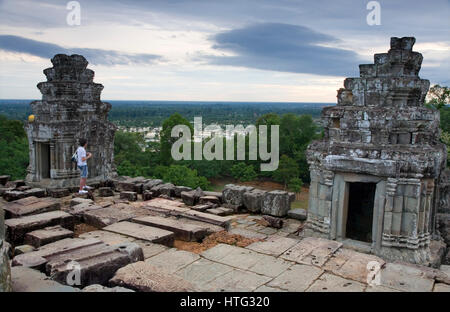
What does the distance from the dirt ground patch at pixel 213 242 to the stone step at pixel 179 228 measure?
107 mm

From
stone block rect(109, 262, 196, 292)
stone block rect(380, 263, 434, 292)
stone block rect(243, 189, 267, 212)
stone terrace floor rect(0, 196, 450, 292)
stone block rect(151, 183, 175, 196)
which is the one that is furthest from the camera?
stone block rect(151, 183, 175, 196)

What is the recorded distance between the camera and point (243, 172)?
121ft

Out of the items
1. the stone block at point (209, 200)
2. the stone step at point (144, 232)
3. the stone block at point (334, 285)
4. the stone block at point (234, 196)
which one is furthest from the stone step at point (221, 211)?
the stone block at point (334, 285)

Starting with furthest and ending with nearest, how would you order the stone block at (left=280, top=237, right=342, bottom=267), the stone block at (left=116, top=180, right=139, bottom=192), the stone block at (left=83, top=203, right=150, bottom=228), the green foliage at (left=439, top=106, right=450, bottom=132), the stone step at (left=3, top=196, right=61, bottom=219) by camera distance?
1. the green foliage at (left=439, top=106, right=450, bottom=132)
2. the stone block at (left=116, top=180, right=139, bottom=192)
3. the stone step at (left=3, top=196, right=61, bottom=219)
4. the stone block at (left=83, top=203, right=150, bottom=228)
5. the stone block at (left=280, top=237, right=342, bottom=267)

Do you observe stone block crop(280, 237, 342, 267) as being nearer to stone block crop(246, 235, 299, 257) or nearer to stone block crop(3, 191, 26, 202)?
stone block crop(246, 235, 299, 257)

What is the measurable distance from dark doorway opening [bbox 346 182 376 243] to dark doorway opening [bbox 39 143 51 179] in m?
8.62

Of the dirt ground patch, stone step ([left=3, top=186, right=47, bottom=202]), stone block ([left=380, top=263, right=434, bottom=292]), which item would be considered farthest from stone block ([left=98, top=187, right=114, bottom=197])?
stone block ([left=380, top=263, right=434, bottom=292])

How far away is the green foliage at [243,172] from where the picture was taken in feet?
120

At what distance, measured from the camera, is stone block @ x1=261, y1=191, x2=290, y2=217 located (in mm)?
9383

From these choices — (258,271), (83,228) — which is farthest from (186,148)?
(258,271)

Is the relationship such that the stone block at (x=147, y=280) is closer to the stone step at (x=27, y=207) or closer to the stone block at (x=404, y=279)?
the stone block at (x=404, y=279)

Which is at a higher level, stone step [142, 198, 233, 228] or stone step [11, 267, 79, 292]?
stone step [11, 267, 79, 292]

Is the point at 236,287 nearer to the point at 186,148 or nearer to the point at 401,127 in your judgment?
the point at 401,127
